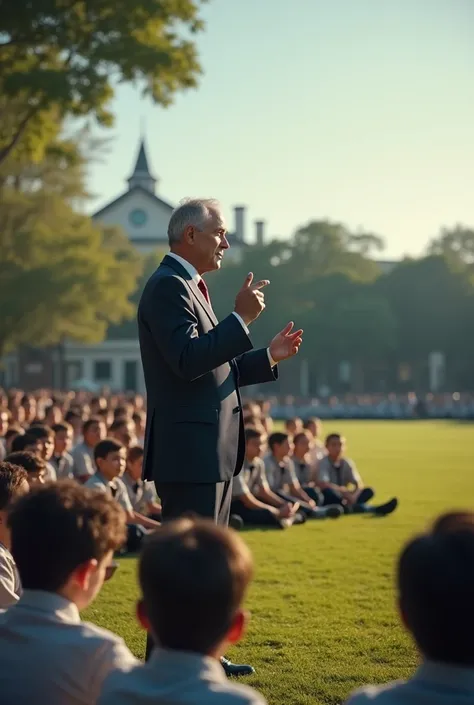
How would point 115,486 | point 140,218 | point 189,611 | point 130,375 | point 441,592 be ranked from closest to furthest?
point 441,592, point 189,611, point 115,486, point 130,375, point 140,218

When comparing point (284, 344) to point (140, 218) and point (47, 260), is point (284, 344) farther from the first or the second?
point (140, 218)

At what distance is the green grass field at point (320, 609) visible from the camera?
562 cm

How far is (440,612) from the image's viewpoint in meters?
2.42

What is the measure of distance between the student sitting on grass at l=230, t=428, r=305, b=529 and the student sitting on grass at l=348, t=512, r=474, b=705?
384 inches

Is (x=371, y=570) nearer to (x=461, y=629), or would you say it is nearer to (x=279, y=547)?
(x=279, y=547)

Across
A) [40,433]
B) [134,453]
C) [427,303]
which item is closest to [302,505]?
[134,453]

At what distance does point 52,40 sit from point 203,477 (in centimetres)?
1521

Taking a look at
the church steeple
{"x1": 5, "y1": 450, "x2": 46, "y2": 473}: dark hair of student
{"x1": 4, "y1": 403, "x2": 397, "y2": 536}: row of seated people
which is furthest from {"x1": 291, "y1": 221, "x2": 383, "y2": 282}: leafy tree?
{"x1": 5, "y1": 450, "x2": 46, "y2": 473}: dark hair of student

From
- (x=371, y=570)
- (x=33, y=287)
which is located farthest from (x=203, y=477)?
(x=33, y=287)

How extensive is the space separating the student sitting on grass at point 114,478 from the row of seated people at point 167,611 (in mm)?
6319

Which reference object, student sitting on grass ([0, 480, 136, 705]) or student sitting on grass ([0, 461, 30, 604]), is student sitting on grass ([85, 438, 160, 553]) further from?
student sitting on grass ([0, 480, 136, 705])

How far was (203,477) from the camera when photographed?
4.83m

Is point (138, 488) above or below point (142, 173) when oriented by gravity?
below

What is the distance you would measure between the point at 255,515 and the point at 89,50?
9429mm
